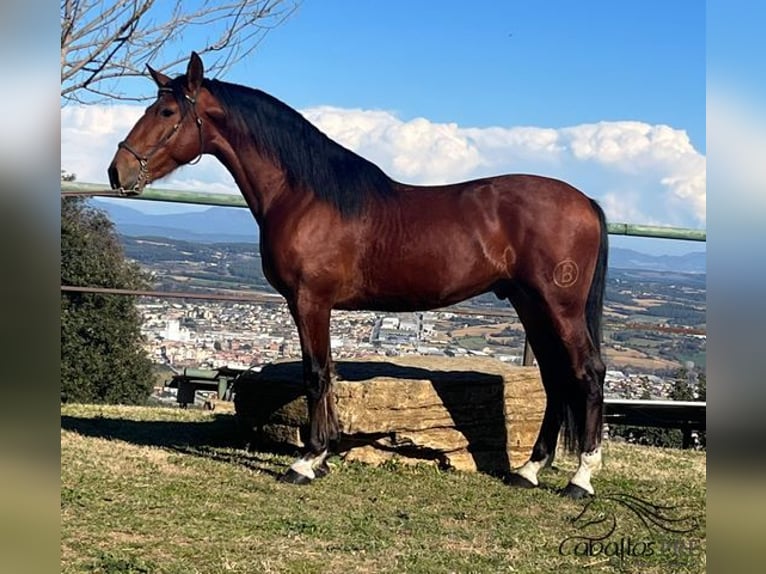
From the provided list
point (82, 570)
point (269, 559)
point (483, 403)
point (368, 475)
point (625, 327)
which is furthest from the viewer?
point (625, 327)

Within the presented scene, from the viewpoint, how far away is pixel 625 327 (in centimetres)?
520

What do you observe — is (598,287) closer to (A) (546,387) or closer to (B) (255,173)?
(A) (546,387)

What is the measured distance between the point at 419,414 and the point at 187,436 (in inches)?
65.2

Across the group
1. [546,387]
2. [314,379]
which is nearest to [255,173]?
[314,379]

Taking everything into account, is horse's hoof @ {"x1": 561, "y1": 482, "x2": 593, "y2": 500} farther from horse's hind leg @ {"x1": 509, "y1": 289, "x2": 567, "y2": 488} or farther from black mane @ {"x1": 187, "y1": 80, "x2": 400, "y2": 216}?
black mane @ {"x1": 187, "y1": 80, "x2": 400, "y2": 216}

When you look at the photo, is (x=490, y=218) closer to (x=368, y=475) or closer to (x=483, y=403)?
(x=483, y=403)

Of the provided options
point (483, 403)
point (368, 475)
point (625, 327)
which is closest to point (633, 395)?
point (625, 327)

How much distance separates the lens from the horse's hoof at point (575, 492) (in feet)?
11.7

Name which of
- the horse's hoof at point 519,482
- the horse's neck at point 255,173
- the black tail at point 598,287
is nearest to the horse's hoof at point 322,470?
the horse's hoof at point 519,482

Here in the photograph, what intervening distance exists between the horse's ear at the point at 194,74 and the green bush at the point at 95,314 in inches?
84.2

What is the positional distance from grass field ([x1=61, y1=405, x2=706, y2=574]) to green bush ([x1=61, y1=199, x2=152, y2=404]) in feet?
4.84

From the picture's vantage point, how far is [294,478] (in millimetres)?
3680

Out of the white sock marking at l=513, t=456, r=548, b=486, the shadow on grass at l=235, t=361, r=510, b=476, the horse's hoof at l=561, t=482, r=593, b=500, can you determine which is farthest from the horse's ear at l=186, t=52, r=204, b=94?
the horse's hoof at l=561, t=482, r=593, b=500
